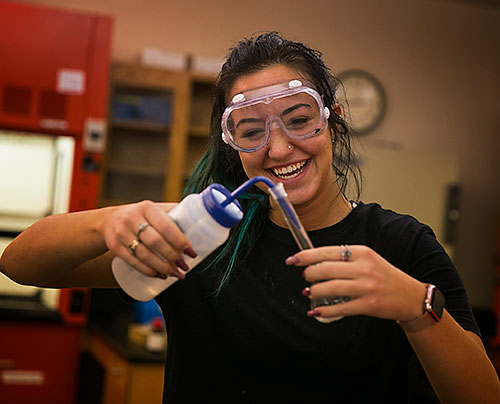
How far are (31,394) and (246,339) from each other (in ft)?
9.05

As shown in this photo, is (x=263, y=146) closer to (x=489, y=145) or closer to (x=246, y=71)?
(x=246, y=71)

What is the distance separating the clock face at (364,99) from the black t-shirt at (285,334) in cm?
425

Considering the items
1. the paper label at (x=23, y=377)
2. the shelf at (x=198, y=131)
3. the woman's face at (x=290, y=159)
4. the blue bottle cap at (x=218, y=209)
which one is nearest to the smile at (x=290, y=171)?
the woman's face at (x=290, y=159)

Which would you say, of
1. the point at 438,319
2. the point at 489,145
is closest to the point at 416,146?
the point at 489,145

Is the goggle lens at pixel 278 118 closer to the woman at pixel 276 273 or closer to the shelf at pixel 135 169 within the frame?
the woman at pixel 276 273

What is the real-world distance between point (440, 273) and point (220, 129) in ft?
2.04

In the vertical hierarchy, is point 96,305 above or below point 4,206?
below

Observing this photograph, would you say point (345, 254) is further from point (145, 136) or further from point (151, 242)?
point (145, 136)

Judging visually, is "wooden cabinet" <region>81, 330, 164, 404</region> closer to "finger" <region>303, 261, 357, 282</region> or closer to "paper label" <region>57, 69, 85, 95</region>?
"paper label" <region>57, 69, 85, 95</region>

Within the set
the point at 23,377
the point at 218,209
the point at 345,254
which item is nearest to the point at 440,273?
the point at 345,254

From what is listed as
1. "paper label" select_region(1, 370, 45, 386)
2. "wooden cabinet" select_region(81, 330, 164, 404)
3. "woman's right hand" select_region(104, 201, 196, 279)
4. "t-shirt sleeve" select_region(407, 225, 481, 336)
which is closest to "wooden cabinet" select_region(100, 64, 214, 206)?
"paper label" select_region(1, 370, 45, 386)

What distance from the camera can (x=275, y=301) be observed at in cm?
141

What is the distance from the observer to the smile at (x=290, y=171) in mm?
1416

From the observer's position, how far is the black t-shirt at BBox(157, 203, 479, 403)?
1358 millimetres
